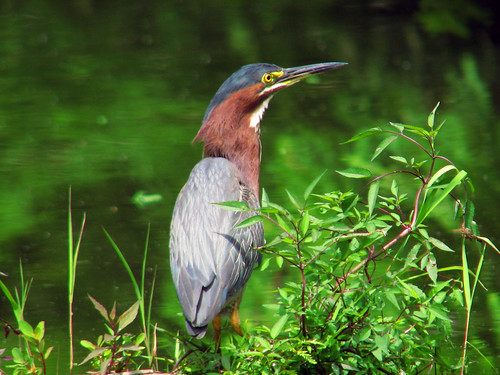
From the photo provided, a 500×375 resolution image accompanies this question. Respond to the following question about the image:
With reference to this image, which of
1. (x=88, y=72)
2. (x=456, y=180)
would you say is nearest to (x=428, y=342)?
(x=456, y=180)

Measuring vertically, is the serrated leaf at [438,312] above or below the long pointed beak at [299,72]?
below

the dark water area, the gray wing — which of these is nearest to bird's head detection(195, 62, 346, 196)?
the gray wing

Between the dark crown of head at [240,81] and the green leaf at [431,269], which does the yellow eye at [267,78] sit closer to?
the dark crown of head at [240,81]

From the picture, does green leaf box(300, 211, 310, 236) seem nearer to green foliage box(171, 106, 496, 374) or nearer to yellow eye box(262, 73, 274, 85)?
green foliage box(171, 106, 496, 374)

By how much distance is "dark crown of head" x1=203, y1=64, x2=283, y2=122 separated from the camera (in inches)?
120

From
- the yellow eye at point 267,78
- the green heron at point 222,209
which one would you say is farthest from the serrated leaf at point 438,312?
the yellow eye at point 267,78

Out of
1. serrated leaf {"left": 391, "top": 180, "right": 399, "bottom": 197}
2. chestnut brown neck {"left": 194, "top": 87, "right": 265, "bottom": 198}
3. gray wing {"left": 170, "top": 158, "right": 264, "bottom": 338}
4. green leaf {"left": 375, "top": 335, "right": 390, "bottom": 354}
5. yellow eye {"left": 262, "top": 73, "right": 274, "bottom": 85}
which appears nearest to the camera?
green leaf {"left": 375, "top": 335, "right": 390, "bottom": 354}

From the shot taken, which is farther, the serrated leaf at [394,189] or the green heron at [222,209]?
the green heron at [222,209]

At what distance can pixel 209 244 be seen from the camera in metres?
2.57

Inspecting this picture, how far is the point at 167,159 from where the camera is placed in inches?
201

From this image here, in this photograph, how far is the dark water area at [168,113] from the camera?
12.1ft

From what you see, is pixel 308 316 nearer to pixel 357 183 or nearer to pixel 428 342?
pixel 428 342

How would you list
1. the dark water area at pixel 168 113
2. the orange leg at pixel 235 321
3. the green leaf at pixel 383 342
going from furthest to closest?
the dark water area at pixel 168 113 < the orange leg at pixel 235 321 < the green leaf at pixel 383 342

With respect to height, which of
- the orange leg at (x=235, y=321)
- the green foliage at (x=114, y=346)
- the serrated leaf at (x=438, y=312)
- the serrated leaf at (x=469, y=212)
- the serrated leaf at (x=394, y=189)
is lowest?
the orange leg at (x=235, y=321)
